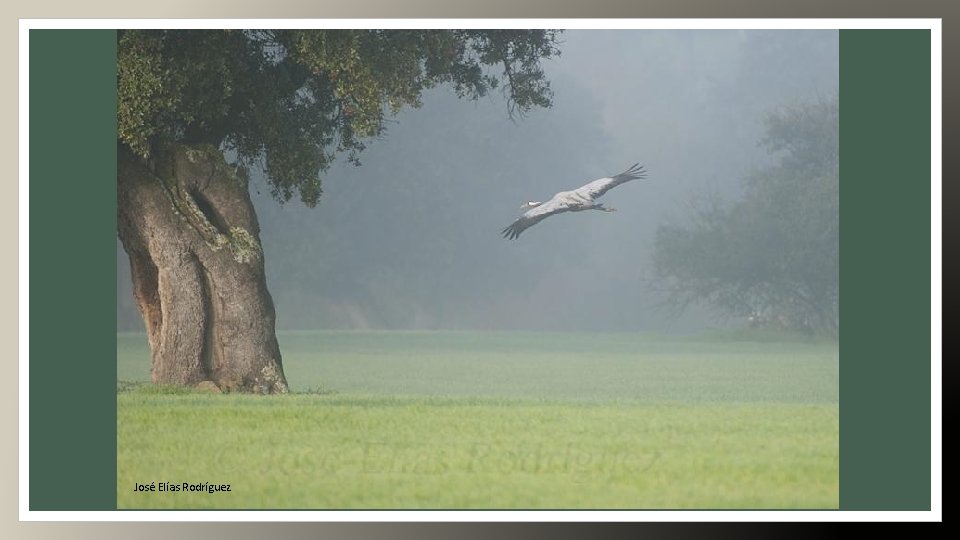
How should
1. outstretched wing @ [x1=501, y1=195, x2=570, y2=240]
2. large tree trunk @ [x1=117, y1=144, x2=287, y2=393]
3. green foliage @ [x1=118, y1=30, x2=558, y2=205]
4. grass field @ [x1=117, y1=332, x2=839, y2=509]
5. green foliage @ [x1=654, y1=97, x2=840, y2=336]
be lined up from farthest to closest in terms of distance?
1. green foliage @ [x1=654, y1=97, x2=840, y2=336]
2. large tree trunk @ [x1=117, y1=144, x2=287, y2=393]
3. outstretched wing @ [x1=501, y1=195, x2=570, y2=240]
4. green foliage @ [x1=118, y1=30, x2=558, y2=205]
5. grass field @ [x1=117, y1=332, x2=839, y2=509]

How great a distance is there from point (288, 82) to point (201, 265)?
2047 millimetres

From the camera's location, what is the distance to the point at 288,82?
14.7 m

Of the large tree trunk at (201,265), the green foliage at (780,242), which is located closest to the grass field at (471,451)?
the large tree trunk at (201,265)

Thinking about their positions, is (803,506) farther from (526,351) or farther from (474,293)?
(474,293)

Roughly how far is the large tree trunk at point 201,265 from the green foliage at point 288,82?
336mm

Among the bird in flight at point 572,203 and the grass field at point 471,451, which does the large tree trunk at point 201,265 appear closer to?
the grass field at point 471,451

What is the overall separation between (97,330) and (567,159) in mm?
25293

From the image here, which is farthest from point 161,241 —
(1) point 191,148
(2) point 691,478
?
(2) point 691,478

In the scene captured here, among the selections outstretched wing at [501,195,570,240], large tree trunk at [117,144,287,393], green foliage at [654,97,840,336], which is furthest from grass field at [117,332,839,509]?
green foliage at [654,97,840,336]

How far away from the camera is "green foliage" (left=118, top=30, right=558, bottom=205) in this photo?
43.8ft

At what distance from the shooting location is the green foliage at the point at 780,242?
3209 centimetres

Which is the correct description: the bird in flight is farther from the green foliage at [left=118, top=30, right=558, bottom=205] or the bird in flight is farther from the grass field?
the grass field

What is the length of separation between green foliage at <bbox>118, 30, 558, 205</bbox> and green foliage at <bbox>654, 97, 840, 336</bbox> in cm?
1782

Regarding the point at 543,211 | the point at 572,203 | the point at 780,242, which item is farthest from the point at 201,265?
the point at 780,242
